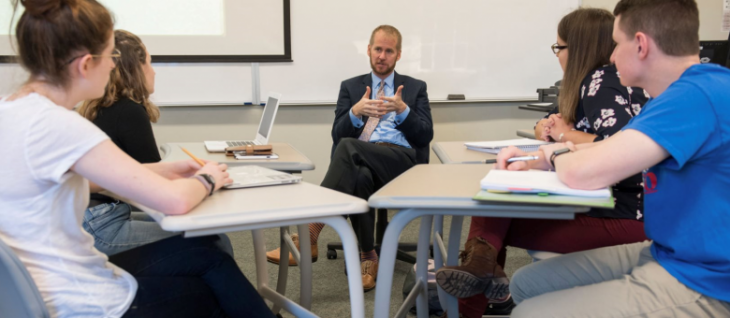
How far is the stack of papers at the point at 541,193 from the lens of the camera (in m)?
1.16

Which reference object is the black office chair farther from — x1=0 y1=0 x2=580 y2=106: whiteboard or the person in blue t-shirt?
the person in blue t-shirt

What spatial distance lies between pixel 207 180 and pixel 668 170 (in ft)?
3.19

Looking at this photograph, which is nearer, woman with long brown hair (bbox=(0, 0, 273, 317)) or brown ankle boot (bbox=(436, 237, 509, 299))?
woman with long brown hair (bbox=(0, 0, 273, 317))

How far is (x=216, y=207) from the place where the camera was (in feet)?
4.12

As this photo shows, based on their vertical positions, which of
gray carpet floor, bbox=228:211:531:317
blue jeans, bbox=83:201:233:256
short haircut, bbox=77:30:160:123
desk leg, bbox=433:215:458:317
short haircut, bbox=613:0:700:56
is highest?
short haircut, bbox=613:0:700:56

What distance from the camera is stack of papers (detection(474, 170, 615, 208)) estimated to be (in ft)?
3.81

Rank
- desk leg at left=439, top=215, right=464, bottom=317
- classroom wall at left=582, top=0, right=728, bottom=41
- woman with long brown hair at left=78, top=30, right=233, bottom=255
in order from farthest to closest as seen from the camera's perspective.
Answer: classroom wall at left=582, top=0, right=728, bottom=41
desk leg at left=439, top=215, right=464, bottom=317
woman with long brown hair at left=78, top=30, right=233, bottom=255

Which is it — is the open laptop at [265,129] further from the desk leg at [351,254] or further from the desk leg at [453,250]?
the desk leg at [351,254]

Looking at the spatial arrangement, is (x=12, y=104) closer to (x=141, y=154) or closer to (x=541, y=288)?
(x=141, y=154)

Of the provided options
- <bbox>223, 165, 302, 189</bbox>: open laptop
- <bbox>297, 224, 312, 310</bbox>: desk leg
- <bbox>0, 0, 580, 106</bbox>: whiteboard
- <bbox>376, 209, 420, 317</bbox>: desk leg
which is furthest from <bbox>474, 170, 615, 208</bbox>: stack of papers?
<bbox>0, 0, 580, 106</bbox>: whiteboard

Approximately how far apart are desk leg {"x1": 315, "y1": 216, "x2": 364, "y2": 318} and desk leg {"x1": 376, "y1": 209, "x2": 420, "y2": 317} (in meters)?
0.08

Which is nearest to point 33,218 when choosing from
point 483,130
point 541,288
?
point 541,288

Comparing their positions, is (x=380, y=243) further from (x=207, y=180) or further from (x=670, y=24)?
(x=670, y=24)

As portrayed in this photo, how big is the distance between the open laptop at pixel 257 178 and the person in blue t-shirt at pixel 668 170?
65 centimetres
